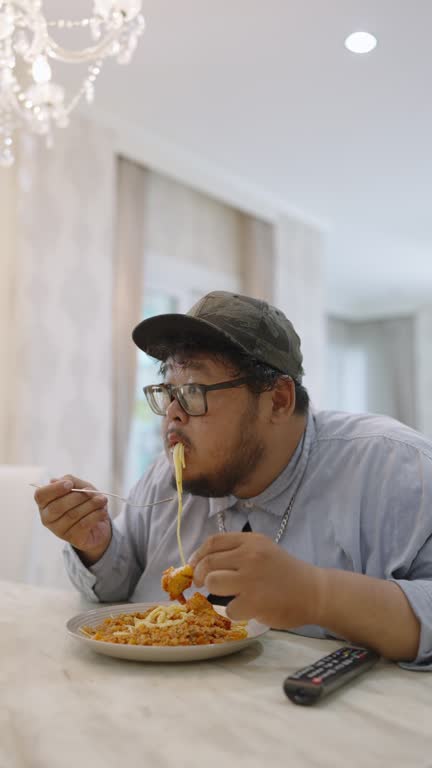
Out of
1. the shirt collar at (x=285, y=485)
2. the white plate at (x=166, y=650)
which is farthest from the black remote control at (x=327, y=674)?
the shirt collar at (x=285, y=485)

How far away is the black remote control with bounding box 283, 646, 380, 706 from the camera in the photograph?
0.77 m

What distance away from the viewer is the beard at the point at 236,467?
1.26m

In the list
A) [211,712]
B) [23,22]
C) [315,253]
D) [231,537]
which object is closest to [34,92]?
[23,22]

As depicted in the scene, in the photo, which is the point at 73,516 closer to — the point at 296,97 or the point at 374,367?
the point at 296,97

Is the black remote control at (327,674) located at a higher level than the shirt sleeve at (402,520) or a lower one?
lower

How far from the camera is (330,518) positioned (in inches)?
48.3

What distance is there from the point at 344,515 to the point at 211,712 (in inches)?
20.5

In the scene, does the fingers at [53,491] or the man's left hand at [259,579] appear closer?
the man's left hand at [259,579]

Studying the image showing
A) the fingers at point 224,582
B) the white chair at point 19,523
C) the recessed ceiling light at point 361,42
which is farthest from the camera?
the recessed ceiling light at point 361,42

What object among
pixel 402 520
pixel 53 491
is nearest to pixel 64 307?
pixel 53 491

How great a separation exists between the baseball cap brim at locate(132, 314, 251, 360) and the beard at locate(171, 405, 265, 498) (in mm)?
154

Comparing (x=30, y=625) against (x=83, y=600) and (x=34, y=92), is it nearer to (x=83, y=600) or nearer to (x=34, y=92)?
(x=83, y=600)

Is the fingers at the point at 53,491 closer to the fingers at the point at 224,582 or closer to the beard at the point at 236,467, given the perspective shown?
the beard at the point at 236,467

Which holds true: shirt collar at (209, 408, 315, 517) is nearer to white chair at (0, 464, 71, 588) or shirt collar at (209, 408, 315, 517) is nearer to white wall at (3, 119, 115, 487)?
white chair at (0, 464, 71, 588)
